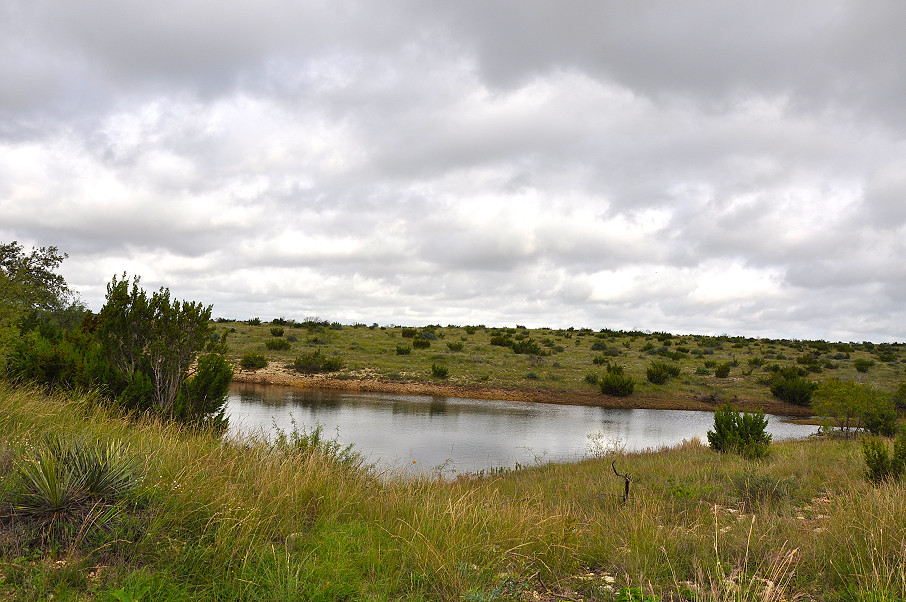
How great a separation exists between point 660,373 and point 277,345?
97.3 ft

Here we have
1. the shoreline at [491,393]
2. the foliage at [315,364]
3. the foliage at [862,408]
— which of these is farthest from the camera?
the foliage at [315,364]

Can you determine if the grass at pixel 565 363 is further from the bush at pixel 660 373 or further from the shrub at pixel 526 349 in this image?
the shrub at pixel 526 349

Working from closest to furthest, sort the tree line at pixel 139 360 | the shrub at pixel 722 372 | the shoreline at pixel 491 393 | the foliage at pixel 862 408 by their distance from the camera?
1. the tree line at pixel 139 360
2. the foliage at pixel 862 408
3. the shoreline at pixel 491 393
4. the shrub at pixel 722 372

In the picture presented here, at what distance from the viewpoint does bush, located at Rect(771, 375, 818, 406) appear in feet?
115

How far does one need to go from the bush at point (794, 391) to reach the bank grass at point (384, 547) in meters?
32.6

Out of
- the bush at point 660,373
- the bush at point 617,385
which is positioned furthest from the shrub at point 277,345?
the bush at point 660,373

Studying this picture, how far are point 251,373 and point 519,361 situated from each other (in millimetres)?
20323

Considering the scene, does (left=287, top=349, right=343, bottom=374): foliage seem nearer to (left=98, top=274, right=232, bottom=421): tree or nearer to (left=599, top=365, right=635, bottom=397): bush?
(left=599, top=365, right=635, bottom=397): bush

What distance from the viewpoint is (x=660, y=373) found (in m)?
37.6

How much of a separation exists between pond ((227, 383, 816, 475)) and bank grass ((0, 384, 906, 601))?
20.2 ft

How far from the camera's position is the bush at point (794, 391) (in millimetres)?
35000

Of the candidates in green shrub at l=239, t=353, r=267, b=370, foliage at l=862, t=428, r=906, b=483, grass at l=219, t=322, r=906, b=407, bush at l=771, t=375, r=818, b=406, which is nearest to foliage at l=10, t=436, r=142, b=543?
foliage at l=862, t=428, r=906, b=483

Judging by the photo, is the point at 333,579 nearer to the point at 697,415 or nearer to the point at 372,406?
the point at 372,406

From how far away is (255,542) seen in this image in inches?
191
